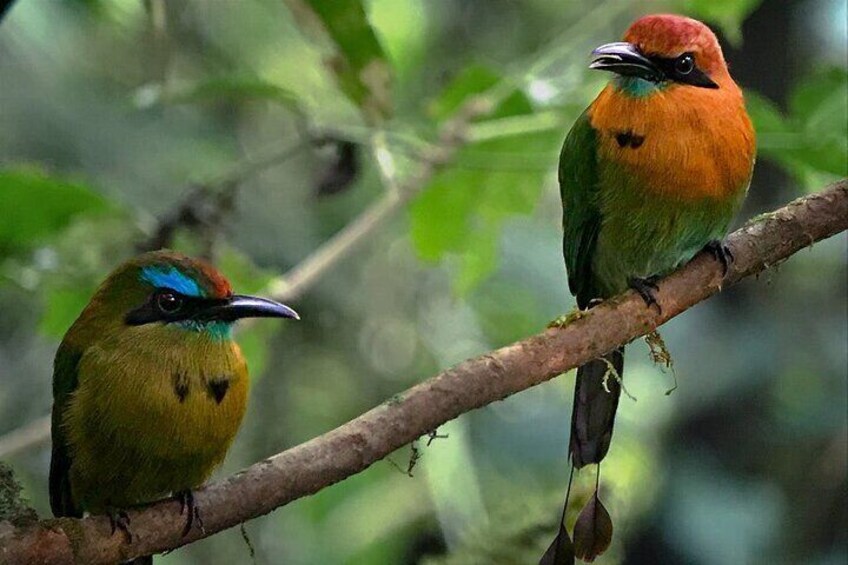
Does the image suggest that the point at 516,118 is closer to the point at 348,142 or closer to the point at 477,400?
the point at 348,142

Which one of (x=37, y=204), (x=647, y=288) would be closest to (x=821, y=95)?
(x=647, y=288)

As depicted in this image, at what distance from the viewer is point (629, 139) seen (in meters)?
2.75

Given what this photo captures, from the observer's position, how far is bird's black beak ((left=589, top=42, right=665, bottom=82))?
261 cm

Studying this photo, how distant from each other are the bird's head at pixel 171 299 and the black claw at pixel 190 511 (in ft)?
1.49

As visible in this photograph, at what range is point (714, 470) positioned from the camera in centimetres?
435

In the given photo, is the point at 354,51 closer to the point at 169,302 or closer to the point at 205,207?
the point at 205,207

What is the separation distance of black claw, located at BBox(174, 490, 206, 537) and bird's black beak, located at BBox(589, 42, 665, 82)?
46.1 inches

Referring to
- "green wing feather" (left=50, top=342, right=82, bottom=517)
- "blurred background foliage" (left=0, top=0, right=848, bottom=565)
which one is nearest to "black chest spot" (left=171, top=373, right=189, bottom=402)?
"green wing feather" (left=50, top=342, right=82, bottom=517)

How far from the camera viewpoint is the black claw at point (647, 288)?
2482mm

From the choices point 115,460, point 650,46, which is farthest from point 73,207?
point 650,46

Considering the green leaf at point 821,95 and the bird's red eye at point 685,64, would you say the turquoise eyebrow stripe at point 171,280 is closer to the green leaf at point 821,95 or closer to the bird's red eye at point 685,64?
the bird's red eye at point 685,64

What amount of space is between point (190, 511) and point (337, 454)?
1.03 ft

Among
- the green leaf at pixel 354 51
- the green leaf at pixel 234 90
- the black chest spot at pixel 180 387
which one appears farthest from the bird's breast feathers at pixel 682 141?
the black chest spot at pixel 180 387

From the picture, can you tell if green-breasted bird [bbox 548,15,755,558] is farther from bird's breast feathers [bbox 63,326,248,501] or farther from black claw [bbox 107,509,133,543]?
black claw [bbox 107,509,133,543]
